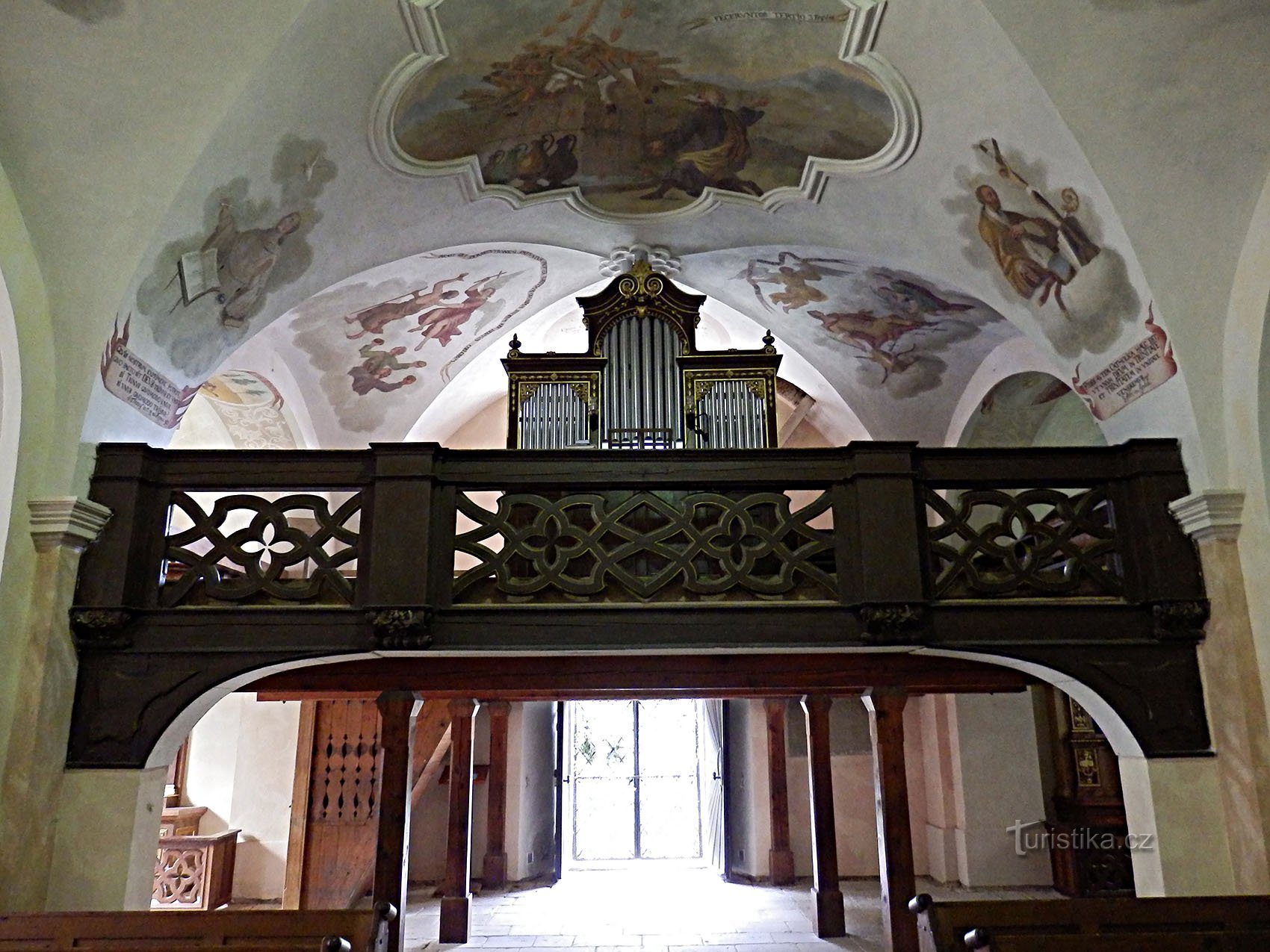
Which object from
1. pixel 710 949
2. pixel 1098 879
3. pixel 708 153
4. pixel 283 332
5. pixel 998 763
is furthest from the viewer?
pixel 998 763

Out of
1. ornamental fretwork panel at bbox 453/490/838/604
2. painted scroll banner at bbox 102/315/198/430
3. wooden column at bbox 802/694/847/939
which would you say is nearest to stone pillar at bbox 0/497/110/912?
painted scroll banner at bbox 102/315/198/430

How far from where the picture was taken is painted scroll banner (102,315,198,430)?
640 cm

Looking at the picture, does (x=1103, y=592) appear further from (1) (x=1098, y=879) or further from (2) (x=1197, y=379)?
(1) (x=1098, y=879)

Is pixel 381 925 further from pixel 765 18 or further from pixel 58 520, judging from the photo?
pixel 765 18

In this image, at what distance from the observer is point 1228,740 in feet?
19.3

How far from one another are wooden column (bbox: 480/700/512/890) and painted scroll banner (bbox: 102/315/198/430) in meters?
6.24

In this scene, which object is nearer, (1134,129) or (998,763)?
(1134,129)

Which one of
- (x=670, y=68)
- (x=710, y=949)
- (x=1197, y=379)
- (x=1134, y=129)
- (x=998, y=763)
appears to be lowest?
(x=710, y=949)

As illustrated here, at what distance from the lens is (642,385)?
9.73 meters

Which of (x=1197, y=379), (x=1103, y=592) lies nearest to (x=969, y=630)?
(x=1103, y=592)

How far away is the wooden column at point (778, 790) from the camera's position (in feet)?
41.0

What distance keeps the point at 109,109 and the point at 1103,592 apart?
6.72 metres

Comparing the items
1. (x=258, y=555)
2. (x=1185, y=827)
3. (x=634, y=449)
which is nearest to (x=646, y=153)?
(x=634, y=449)

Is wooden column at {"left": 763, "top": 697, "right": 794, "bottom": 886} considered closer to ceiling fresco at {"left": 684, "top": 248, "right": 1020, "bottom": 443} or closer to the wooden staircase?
ceiling fresco at {"left": 684, "top": 248, "right": 1020, "bottom": 443}
